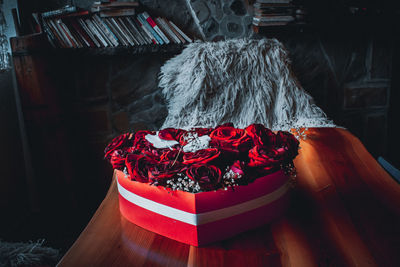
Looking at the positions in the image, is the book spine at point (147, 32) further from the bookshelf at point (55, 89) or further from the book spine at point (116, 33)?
the book spine at point (116, 33)

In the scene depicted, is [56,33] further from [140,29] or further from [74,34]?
[140,29]

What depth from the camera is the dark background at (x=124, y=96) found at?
5.61 feet

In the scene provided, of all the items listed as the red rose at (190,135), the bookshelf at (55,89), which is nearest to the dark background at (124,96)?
the bookshelf at (55,89)

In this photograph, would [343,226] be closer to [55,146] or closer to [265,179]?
[265,179]

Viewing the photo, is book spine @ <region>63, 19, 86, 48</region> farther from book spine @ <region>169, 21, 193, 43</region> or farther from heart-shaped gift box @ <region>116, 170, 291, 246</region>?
heart-shaped gift box @ <region>116, 170, 291, 246</region>

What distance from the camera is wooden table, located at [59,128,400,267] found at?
586mm

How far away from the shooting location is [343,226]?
2.21 feet

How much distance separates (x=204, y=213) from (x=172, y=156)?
16 cm

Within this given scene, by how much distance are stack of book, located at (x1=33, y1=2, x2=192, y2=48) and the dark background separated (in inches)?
3.7

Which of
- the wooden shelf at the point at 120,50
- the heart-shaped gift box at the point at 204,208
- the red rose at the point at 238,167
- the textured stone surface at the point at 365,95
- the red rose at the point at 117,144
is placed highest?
the wooden shelf at the point at 120,50

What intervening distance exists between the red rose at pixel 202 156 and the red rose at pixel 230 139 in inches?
2.2

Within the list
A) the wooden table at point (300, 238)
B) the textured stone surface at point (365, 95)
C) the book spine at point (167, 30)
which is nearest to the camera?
the wooden table at point (300, 238)

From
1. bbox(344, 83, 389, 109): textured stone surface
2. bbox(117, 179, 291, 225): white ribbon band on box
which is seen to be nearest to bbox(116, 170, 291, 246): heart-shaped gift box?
bbox(117, 179, 291, 225): white ribbon band on box

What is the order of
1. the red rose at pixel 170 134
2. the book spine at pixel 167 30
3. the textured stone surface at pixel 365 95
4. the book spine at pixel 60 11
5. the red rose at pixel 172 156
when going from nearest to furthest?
the red rose at pixel 172 156
the red rose at pixel 170 134
the book spine at pixel 60 11
the book spine at pixel 167 30
the textured stone surface at pixel 365 95
